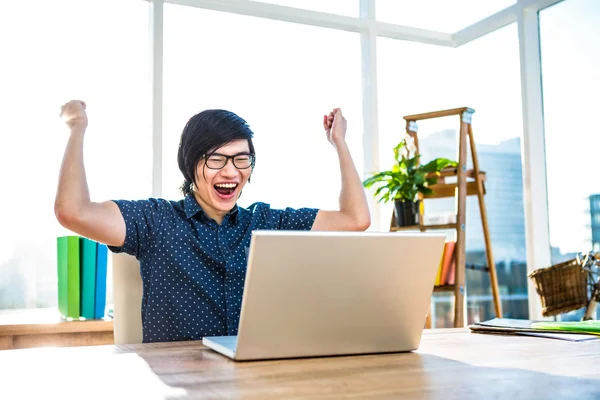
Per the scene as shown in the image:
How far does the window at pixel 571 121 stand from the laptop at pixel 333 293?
2505 mm

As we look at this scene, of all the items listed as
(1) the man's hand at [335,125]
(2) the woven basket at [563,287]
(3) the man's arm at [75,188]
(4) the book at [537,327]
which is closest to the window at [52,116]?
(3) the man's arm at [75,188]

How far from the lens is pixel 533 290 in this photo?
3609 millimetres

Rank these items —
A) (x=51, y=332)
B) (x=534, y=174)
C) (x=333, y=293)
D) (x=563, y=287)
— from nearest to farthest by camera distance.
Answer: (x=333, y=293), (x=51, y=332), (x=563, y=287), (x=534, y=174)

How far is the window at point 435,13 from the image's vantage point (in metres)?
4.07

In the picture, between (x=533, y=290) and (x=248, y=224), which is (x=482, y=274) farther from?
(x=248, y=224)

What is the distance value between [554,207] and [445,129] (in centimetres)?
88

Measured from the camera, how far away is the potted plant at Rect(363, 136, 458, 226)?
3.45 m

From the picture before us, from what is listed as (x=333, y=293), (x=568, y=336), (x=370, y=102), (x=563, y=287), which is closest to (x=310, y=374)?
(x=333, y=293)

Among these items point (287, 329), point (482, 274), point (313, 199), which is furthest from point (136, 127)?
point (287, 329)

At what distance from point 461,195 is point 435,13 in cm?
140

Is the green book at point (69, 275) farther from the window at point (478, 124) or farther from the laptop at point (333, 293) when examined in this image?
the window at point (478, 124)

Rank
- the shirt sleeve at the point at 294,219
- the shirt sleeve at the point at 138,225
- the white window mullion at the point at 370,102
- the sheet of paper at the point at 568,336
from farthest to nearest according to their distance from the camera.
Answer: the white window mullion at the point at 370,102, the shirt sleeve at the point at 294,219, the shirt sleeve at the point at 138,225, the sheet of paper at the point at 568,336

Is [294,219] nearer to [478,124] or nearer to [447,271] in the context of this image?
[447,271]

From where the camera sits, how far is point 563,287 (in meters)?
3.06
